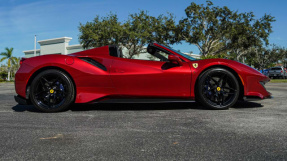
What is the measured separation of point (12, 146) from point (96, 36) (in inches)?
1142

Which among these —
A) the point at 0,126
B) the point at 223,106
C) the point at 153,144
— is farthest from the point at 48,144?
the point at 223,106

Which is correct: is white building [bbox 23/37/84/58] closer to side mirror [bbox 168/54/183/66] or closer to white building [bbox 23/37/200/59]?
white building [bbox 23/37/200/59]

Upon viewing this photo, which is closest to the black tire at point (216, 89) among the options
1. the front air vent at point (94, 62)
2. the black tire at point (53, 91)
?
the front air vent at point (94, 62)

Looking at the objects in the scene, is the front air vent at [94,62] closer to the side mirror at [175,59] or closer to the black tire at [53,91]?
the black tire at [53,91]

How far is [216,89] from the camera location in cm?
432

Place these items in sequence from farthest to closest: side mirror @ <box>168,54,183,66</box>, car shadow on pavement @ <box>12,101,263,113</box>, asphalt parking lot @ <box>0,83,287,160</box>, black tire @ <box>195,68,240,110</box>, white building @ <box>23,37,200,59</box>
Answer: white building @ <box>23,37,200,59</box> < car shadow on pavement @ <box>12,101,263,113</box> < black tire @ <box>195,68,240,110</box> < side mirror @ <box>168,54,183,66</box> < asphalt parking lot @ <box>0,83,287,160</box>

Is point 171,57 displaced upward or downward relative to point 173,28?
downward

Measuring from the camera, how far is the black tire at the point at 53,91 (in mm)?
4211

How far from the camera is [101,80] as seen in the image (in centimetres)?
425

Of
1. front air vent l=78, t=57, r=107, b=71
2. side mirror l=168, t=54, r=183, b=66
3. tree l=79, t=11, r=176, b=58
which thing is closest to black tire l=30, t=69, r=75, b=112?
front air vent l=78, t=57, r=107, b=71

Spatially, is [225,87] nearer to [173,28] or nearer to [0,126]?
[0,126]

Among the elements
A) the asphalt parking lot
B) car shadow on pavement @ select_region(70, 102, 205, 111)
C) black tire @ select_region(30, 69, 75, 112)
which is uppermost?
black tire @ select_region(30, 69, 75, 112)

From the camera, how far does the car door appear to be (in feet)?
13.9

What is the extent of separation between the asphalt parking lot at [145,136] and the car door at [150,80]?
1.33 ft
